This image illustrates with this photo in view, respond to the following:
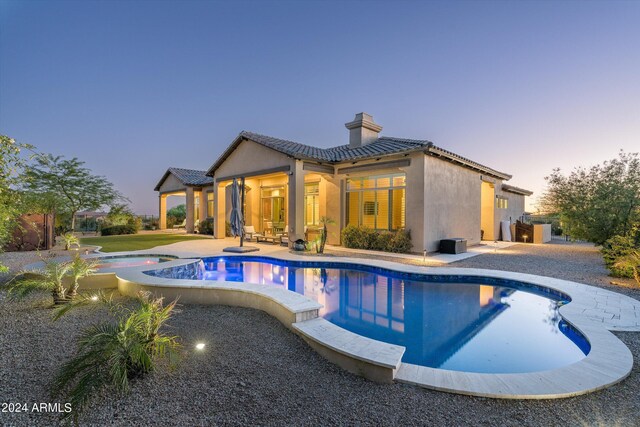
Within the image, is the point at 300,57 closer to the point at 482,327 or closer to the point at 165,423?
the point at 482,327

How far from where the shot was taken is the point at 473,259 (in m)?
11.8

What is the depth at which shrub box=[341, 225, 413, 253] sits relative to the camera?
12.9 m

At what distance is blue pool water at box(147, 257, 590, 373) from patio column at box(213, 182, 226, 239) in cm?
973

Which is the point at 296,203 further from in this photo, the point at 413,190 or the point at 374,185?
the point at 413,190

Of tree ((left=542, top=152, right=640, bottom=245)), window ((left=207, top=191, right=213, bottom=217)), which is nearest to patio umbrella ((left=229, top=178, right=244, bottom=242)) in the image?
window ((left=207, top=191, right=213, bottom=217))

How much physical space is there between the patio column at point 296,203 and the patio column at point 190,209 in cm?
1408

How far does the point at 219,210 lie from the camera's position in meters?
19.7

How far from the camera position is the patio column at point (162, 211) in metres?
29.2

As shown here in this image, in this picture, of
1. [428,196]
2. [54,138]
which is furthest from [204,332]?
[54,138]

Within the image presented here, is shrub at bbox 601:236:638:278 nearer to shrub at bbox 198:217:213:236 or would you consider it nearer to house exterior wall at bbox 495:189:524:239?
house exterior wall at bbox 495:189:524:239

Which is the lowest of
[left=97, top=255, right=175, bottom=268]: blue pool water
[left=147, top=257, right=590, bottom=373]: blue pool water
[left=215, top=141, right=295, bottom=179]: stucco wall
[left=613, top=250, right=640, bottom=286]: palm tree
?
[left=147, top=257, right=590, bottom=373]: blue pool water

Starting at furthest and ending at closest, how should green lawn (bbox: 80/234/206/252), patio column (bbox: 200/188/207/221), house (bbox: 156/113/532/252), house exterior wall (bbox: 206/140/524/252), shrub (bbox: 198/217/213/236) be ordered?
patio column (bbox: 200/188/207/221)
shrub (bbox: 198/217/213/236)
green lawn (bbox: 80/234/206/252)
house (bbox: 156/113/532/252)
house exterior wall (bbox: 206/140/524/252)

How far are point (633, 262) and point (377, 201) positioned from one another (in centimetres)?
871

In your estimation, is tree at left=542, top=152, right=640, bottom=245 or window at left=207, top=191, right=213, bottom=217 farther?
window at left=207, top=191, right=213, bottom=217
